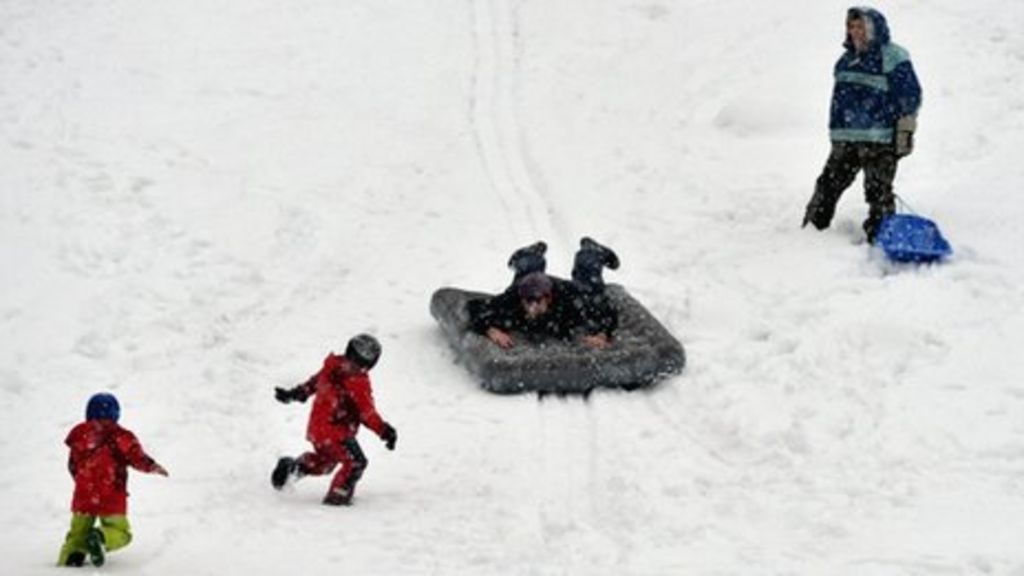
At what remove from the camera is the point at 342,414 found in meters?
7.10

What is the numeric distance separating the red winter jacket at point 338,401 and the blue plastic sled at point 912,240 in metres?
4.37

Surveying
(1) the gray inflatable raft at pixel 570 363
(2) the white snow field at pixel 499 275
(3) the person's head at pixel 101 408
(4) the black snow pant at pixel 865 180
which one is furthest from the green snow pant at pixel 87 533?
(4) the black snow pant at pixel 865 180

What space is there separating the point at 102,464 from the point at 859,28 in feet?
21.5

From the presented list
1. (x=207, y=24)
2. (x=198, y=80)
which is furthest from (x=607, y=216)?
(x=207, y=24)

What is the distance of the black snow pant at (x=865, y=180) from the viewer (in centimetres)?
1004

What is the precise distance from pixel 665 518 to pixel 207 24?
10.0m

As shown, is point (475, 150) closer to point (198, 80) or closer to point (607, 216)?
point (607, 216)

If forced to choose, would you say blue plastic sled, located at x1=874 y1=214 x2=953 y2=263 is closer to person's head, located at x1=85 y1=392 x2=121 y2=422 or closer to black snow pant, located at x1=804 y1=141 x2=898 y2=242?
black snow pant, located at x1=804 y1=141 x2=898 y2=242

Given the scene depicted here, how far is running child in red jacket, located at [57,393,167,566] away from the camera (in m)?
5.96

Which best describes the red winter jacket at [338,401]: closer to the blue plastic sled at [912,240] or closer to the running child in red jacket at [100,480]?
the running child in red jacket at [100,480]

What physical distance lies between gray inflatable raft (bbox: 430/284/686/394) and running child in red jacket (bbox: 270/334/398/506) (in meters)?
1.54

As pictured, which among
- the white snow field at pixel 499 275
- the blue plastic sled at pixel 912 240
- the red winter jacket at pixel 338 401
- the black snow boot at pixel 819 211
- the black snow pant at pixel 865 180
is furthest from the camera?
the black snow boot at pixel 819 211

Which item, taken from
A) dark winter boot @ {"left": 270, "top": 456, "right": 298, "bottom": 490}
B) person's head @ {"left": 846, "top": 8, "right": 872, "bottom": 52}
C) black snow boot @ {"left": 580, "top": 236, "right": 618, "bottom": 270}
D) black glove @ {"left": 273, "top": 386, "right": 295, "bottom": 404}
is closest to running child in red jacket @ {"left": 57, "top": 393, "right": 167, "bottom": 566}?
black glove @ {"left": 273, "top": 386, "right": 295, "bottom": 404}

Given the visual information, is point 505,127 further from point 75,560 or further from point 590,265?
point 75,560
